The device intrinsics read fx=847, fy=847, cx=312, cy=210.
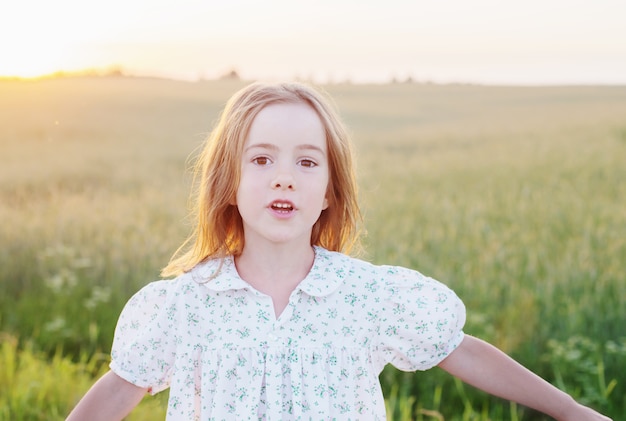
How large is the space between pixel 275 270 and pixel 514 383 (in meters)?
0.73

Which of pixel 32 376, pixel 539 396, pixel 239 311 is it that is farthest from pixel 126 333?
pixel 32 376

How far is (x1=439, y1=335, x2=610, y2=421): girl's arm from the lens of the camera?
2.29 metres

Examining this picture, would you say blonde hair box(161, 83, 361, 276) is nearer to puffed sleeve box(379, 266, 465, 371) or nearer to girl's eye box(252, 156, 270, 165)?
girl's eye box(252, 156, 270, 165)

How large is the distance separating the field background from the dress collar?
34cm

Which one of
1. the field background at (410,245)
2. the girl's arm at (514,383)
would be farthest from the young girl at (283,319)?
the field background at (410,245)

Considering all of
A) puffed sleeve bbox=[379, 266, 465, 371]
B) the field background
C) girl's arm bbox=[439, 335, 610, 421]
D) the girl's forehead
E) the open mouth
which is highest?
the girl's forehead

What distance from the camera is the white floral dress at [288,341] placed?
230cm

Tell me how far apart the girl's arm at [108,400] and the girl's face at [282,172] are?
581mm

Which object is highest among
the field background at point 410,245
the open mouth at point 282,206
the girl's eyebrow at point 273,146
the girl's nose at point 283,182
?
the girl's eyebrow at point 273,146

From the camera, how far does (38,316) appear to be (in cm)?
557

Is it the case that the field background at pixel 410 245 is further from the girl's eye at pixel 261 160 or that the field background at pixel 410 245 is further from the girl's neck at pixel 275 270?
the girl's eye at pixel 261 160

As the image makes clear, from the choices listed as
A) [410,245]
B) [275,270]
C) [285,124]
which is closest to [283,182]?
[285,124]

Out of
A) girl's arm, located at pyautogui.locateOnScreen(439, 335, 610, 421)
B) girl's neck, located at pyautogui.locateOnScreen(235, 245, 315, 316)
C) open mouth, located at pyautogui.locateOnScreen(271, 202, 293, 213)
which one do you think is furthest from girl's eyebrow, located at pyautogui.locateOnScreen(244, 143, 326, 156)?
girl's arm, located at pyautogui.locateOnScreen(439, 335, 610, 421)

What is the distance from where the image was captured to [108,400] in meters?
2.37
